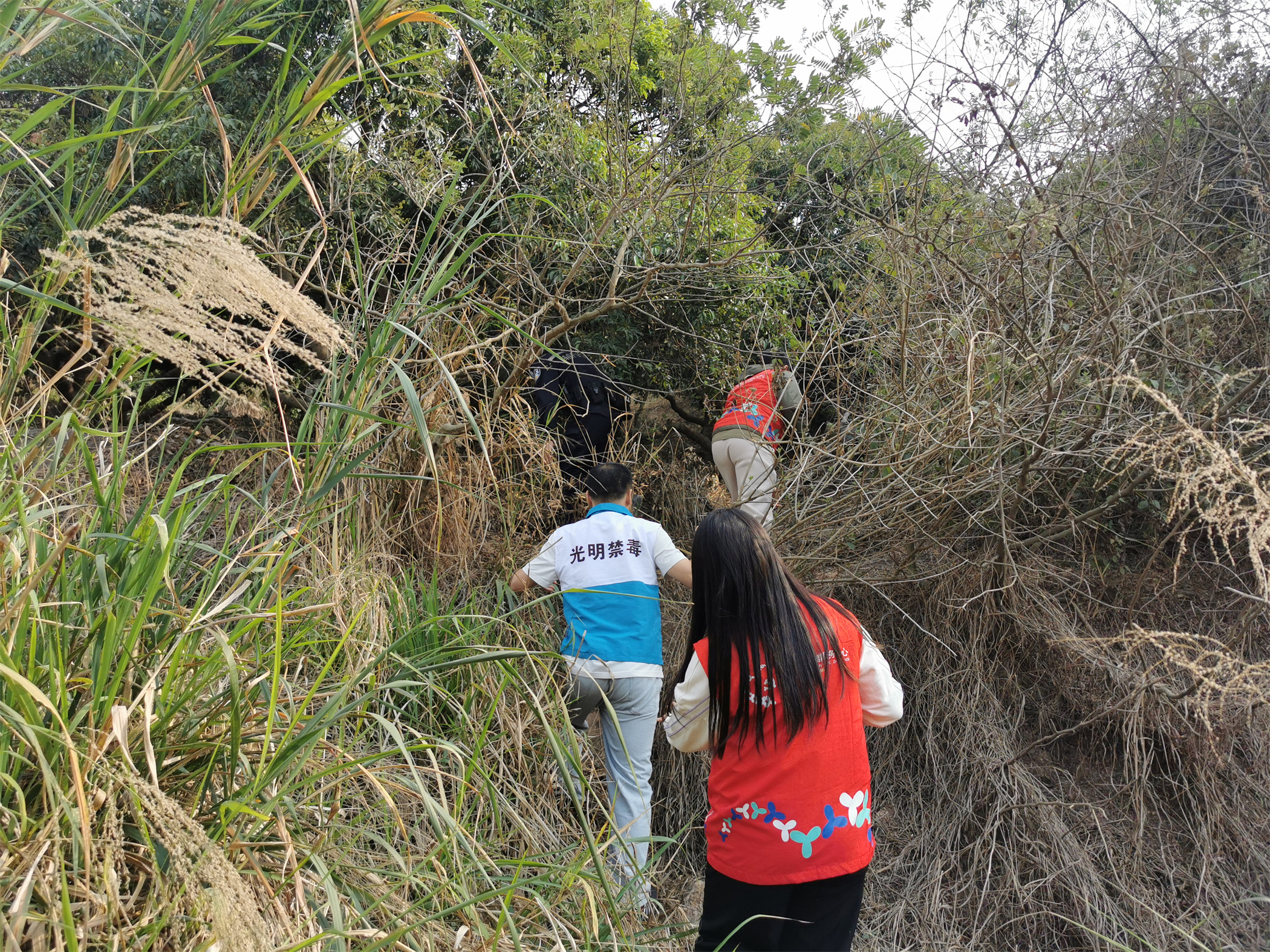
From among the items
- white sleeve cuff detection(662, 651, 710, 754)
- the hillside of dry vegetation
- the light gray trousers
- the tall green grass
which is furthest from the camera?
the light gray trousers

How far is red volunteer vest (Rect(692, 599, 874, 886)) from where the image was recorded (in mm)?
2150

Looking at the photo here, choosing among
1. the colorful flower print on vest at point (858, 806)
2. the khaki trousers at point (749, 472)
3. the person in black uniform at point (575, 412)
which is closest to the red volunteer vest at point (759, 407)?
the khaki trousers at point (749, 472)

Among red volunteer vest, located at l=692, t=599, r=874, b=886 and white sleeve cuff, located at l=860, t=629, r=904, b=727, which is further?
white sleeve cuff, located at l=860, t=629, r=904, b=727

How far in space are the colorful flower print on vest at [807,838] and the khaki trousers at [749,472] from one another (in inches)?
78.5

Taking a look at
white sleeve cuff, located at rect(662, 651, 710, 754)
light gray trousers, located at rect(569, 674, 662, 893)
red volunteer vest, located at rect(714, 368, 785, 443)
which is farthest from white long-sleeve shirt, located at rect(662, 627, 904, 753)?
red volunteer vest, located at rect(714, 368, 785, 443)

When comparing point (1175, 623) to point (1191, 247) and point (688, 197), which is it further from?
point (688, 197)

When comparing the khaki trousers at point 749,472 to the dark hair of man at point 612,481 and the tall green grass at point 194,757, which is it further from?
the tall green grass at point 194,757

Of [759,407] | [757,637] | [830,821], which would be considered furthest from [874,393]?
[830,821]

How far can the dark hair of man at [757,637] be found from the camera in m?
2.18

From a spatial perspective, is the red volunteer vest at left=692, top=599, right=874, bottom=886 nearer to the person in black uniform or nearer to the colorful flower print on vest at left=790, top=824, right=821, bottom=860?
the colorful flower print on vest at left=790, top=824, right=821, bottom=860

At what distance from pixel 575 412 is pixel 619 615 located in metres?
1.51

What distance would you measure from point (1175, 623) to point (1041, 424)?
50.0 inches

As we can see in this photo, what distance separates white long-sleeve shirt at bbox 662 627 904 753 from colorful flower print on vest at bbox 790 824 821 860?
32 cm

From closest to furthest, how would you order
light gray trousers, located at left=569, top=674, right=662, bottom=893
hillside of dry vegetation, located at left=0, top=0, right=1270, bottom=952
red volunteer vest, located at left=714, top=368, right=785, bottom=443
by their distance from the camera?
hillside of dry vegetation, located at left=0, top=0, right=1270, bottom=952
light gray trousers, located at left=569, top=674, right=662, bottom=893
red volunteer vest, located at left=714, top=368, right=785, bottom=443
